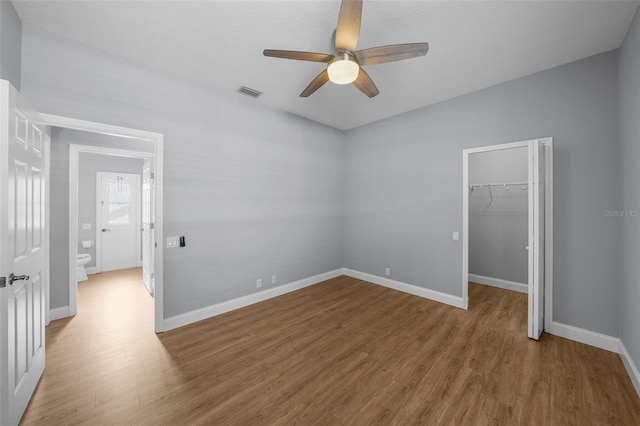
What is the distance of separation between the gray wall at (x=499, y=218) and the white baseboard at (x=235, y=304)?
2.93 meters

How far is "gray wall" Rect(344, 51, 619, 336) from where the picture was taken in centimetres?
248

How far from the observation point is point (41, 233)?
204 cm

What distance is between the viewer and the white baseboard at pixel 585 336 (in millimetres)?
2391

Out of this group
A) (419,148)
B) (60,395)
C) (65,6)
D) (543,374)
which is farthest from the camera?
(419,148)

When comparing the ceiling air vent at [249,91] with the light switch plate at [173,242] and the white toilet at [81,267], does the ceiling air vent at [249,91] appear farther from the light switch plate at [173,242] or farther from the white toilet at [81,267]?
the white toilet at [81,267]

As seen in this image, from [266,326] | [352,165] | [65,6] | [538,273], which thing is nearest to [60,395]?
[266,326]

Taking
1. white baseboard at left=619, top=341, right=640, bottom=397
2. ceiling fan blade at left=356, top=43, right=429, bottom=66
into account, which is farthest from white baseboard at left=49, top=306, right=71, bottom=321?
white baseboard at left=619, top=341, right=640, bottom=397

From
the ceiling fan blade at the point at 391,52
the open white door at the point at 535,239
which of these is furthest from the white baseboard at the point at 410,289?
the ceiling fan blade at the point at 391,52

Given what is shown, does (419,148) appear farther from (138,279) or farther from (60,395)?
(138,279)

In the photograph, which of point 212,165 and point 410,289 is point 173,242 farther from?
point 410,289

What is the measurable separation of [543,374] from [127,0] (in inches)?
178

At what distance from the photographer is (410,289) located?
→ 398 cm

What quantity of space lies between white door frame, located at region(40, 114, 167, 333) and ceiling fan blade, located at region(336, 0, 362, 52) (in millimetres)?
2234

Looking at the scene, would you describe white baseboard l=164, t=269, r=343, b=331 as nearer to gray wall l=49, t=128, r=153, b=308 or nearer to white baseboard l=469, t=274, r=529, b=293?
gray wall l=49, t=128, r=153, b=308
